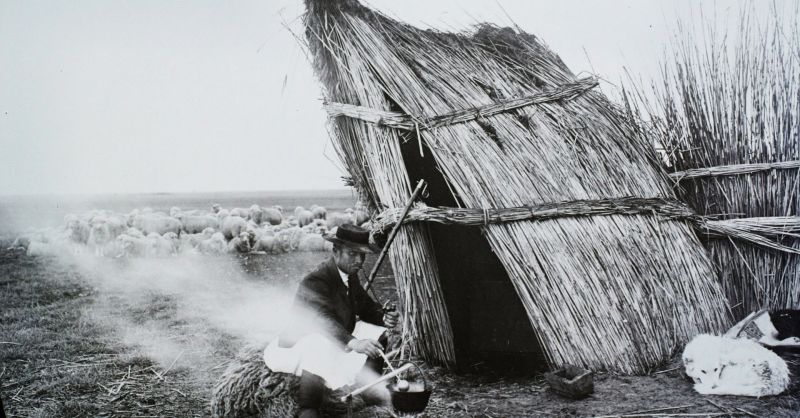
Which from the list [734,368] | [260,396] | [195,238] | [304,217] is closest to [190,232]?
[195,238]

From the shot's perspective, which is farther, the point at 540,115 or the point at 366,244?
the point at 540,115

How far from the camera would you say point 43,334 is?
297 centimetres

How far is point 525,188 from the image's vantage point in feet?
11.3

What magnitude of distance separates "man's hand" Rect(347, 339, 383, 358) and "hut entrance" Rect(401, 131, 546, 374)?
158 cm

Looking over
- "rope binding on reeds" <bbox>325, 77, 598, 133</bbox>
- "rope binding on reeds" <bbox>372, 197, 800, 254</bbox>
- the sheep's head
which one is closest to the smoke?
"rope binding on reeds" <bbox>372, 197, 800, 254</bbox>

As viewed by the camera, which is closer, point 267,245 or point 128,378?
point 128,378

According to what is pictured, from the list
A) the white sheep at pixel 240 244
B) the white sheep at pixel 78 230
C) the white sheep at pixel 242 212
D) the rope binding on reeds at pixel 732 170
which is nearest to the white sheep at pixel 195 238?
the white sheep at pixel 240 244

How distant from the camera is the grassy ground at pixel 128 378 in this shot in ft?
9.18

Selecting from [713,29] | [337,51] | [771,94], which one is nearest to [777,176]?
[771,94]

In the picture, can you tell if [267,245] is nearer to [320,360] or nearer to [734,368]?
[320,360]

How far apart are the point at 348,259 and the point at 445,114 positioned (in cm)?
132

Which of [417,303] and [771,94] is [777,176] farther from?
[417,303]

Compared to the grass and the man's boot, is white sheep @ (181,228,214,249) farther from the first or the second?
the man's boot

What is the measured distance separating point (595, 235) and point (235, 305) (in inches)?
112
